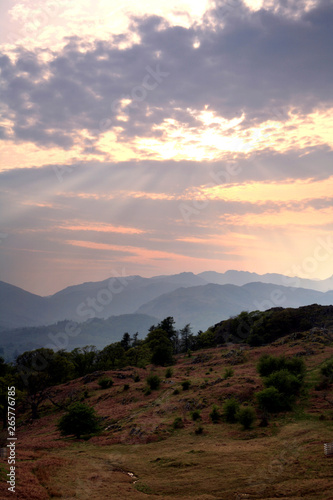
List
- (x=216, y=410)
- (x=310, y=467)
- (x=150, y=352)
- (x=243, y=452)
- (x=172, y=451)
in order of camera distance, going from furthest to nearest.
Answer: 1. (x=150, y=352)
2. (x=216, y=410)
3. (x=172, y=451)
4. (x=243, y=452)
5. (x=310, y=467)

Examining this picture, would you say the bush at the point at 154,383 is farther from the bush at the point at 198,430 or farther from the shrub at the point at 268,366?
the bush at the point at 198,430

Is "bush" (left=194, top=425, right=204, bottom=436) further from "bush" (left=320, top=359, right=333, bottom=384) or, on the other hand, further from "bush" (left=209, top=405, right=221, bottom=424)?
"bush" (left=320, top=359, right=333, bottom=384)

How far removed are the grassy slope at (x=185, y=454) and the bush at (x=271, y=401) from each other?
2205 mm

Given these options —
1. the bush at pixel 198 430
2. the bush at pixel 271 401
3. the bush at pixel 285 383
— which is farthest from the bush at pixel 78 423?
the bush at pixel 285 383

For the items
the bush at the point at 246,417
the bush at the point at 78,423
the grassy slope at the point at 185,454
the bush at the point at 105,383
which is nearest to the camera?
the grassy slope at the point at 185,454

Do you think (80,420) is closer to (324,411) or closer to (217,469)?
(217,469)

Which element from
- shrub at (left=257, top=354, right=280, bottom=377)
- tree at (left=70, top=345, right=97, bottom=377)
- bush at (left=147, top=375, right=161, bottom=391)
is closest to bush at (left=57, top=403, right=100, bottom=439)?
bush at (left=147, top=375, right=161, bottom=391)

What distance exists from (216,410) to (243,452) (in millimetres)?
13250

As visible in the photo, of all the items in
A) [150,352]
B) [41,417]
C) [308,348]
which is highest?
[308,348]

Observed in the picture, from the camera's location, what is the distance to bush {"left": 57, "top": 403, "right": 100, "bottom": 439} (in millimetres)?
44906

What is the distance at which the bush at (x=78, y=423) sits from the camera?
147ft

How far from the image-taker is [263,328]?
342 ft

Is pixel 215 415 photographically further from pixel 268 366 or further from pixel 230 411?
pixel 268 366

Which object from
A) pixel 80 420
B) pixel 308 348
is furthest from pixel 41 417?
pixel 308 348
